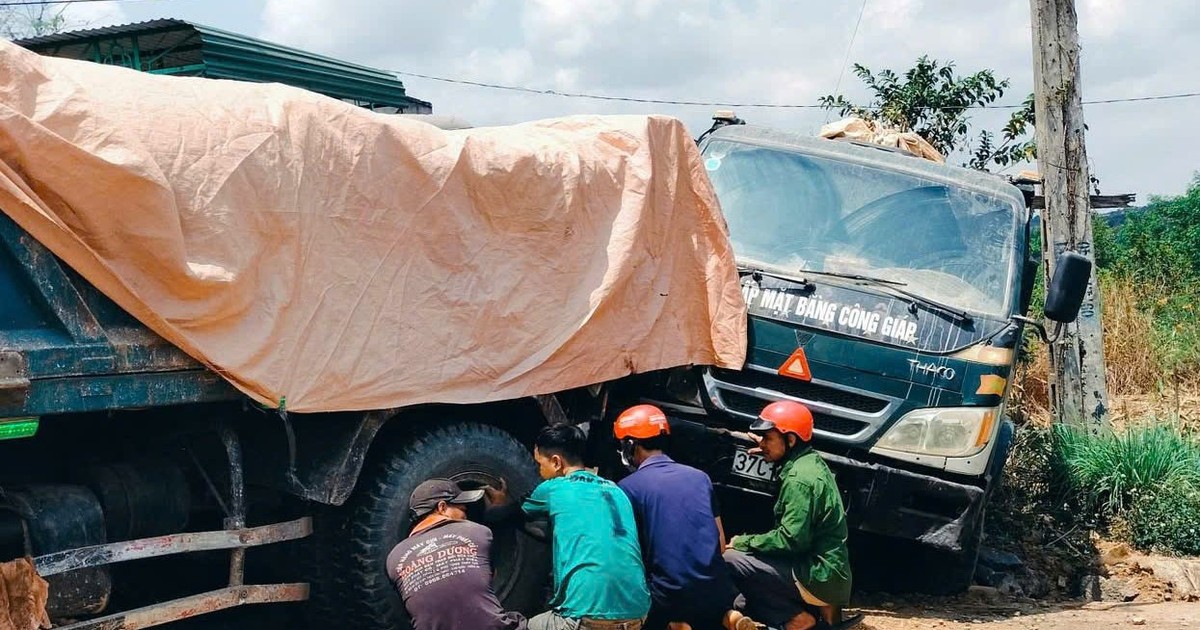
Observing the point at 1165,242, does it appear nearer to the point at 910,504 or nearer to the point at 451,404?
the point at 910,504

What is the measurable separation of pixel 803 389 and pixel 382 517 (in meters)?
2.36

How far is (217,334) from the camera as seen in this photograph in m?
4.02

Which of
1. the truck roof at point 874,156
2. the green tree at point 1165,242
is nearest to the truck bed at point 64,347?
the truck roof at point 874,156

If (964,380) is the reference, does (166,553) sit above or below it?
below

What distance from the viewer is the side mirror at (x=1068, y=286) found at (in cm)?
630

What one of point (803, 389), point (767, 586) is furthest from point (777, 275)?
point (767, 586)

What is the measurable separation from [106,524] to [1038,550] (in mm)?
5992

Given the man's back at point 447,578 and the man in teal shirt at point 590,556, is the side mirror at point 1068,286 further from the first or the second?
the man's back at point 447,578

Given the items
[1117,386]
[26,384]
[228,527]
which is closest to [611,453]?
[228,527]

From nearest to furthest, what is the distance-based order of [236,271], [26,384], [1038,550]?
[26,384] < [236,271] < [1038,550]

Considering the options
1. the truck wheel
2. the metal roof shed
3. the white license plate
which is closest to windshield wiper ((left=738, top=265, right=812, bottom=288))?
the white license plate

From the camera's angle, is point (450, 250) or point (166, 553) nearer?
point (166, 553)

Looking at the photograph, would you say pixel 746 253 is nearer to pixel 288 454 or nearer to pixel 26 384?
pixel 288 454

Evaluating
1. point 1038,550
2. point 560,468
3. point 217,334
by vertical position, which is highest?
point 217,334
